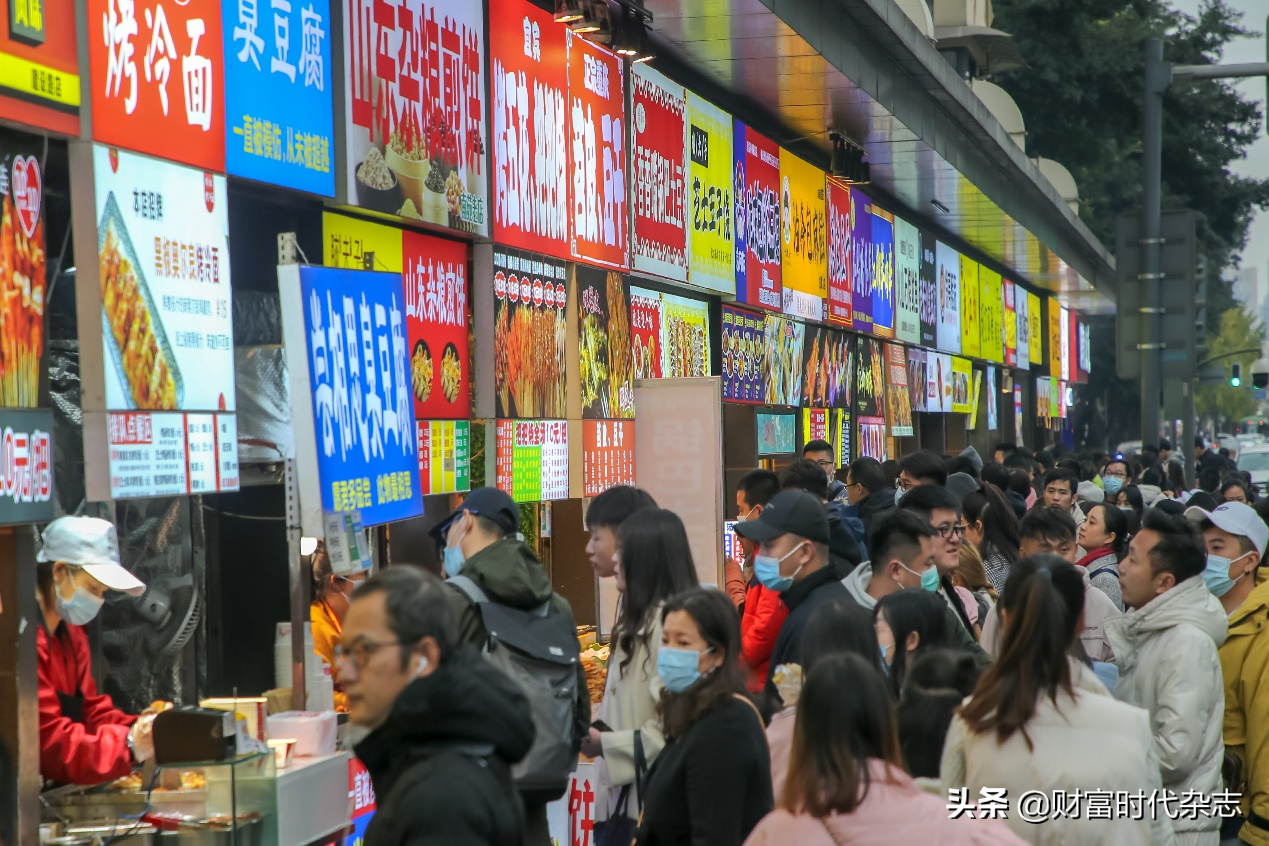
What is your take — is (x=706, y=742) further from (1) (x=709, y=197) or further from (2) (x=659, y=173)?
(1) (x=709, y=197)

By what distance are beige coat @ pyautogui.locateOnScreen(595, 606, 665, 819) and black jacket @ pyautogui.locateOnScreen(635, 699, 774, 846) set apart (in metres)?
0.64

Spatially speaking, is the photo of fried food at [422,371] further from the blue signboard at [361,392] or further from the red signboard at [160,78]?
the red signboard at [160,78]

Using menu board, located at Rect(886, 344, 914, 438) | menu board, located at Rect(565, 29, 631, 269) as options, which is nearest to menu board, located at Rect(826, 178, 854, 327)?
menu board, located at Rect(886, 344, 914, 438)

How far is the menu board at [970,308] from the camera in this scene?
25.6 meters

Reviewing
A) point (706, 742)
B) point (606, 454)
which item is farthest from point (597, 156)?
point (706, 742)

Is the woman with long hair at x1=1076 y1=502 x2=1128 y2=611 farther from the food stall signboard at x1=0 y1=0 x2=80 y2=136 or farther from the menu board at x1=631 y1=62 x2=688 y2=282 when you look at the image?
the food stall signboard at x1=0 y1=0 x2=80 y2=136

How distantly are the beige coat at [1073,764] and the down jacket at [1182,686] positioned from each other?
1.06 metres

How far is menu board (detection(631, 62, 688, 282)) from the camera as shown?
10977 millimetres

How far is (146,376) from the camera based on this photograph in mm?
5480

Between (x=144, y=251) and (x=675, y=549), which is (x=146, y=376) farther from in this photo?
(x=675, y=549)

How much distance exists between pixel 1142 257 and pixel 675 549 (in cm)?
1090

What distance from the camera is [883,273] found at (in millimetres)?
19438

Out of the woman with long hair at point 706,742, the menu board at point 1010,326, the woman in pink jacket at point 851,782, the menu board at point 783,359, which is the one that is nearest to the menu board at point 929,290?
the menu board at point 783,359

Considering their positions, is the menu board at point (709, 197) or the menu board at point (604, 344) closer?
the menu board at point (604, 344)
